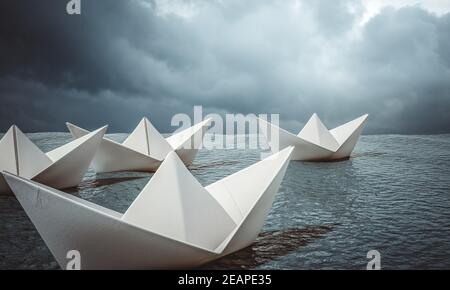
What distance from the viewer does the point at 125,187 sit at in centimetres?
852

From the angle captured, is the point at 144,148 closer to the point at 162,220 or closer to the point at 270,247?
the point at 270,247

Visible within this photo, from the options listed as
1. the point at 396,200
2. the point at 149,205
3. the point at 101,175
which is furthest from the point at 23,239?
the point at 396,200

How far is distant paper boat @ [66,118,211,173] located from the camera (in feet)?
33.6

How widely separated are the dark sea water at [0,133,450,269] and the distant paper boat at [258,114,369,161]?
0.67 meters

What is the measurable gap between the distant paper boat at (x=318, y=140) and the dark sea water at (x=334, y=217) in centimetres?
67

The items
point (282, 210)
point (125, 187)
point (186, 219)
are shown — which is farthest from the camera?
point (125, 187)

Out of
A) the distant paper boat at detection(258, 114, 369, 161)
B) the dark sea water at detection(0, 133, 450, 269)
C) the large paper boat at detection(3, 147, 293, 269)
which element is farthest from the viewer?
the distant paper boat at detection(258, 114, 369, 161)

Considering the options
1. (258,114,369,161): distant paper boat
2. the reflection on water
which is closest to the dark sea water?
the reflection on water

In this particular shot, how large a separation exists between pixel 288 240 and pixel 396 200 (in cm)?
321

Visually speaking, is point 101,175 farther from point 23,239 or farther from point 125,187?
point 23,239

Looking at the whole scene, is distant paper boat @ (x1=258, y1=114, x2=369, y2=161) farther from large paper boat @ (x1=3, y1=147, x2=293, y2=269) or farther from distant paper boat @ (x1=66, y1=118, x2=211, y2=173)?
large paper boat @ (x1=3, y1=147, x2=293, y2=269)

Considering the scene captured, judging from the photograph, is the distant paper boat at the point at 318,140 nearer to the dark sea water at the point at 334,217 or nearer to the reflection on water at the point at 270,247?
the dark sea water at the point at 334,217

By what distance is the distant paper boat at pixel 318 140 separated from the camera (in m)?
11.5

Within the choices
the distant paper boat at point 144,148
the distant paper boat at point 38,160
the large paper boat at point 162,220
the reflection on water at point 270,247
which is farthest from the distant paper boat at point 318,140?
the large paper boat at point 162,220
